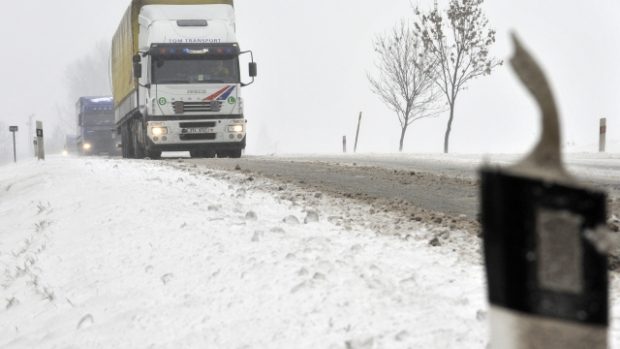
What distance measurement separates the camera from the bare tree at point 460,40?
27047 millimetres

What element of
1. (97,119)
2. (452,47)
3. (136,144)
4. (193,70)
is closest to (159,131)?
(193,70)

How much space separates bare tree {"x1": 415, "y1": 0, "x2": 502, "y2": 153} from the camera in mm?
27047

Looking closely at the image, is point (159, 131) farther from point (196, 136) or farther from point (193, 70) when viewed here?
point (193, 70)

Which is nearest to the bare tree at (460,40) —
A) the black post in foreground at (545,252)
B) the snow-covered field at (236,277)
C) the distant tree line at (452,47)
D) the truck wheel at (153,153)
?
the distant tree line at (452,47)

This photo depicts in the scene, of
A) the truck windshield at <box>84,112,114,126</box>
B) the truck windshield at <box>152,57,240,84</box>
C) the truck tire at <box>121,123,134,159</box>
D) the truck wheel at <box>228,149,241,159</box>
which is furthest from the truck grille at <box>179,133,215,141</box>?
the truck windshield at <box>84,112,114,126</box>

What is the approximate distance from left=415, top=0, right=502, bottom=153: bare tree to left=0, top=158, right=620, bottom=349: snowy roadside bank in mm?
21800

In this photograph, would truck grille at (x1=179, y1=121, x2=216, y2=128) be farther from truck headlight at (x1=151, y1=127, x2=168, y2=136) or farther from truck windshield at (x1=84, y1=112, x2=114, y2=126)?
truck windshield at (x1=84, y1=112, x2=114, y2=126)

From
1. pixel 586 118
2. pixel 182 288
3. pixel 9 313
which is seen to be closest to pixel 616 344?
pixel 182 288

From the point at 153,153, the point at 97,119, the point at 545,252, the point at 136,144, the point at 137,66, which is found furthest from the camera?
the point at 97,119

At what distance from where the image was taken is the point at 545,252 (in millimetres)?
753

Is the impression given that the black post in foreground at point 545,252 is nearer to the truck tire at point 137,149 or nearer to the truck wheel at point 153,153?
the truck wheel at point 153,153

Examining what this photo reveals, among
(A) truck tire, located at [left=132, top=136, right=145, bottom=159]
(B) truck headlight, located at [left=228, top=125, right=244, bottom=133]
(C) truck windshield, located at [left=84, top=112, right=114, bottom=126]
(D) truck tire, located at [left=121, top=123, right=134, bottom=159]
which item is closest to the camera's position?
(B) truck headlight, located at [left=228, top=125, right=244, bottom=133]

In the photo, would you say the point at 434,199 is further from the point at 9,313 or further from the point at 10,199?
the point at 10,199

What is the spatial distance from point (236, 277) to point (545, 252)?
10.2 feet
